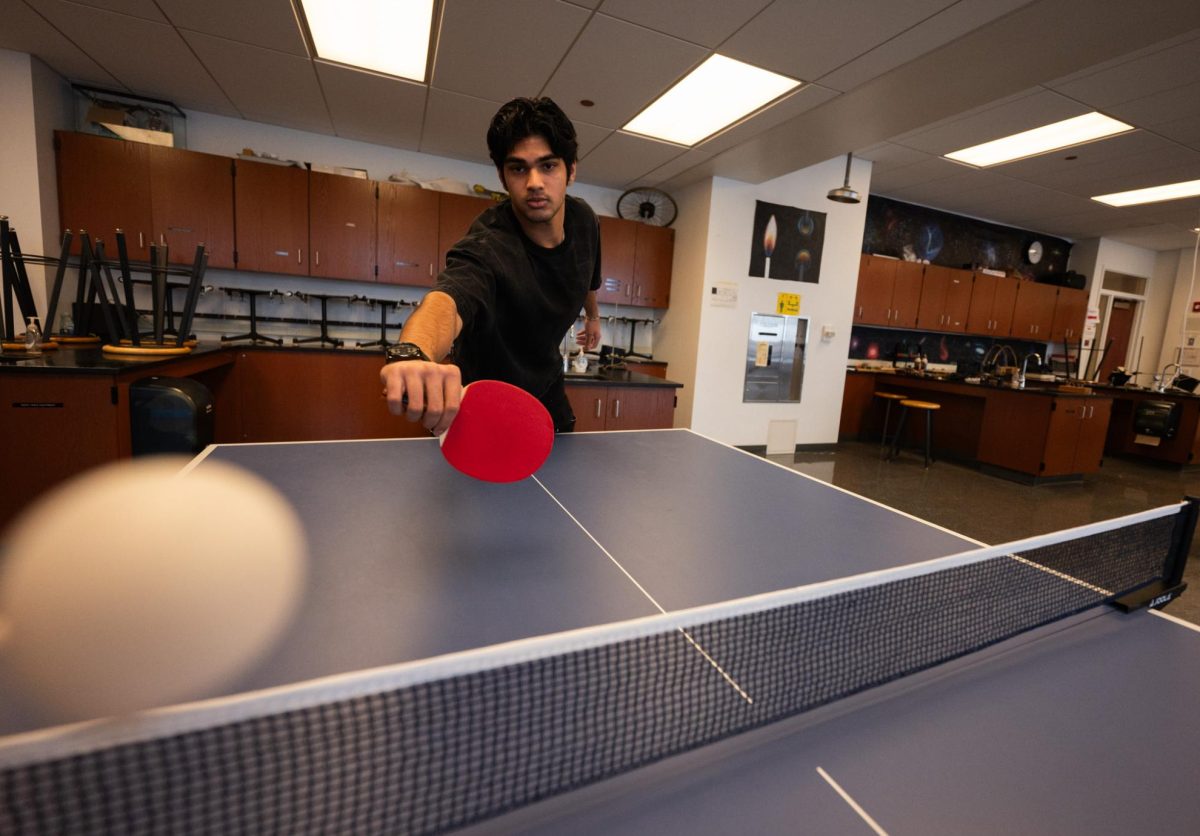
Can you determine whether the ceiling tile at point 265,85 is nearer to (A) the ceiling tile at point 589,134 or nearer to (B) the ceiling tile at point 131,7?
(B) the ceiling tile at point 131,7

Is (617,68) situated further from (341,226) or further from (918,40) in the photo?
(341,226)

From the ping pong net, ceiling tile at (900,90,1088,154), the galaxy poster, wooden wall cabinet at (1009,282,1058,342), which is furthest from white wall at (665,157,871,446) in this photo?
the ping pong net

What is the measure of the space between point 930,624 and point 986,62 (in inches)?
155

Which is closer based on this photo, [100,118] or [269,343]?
[100,118]

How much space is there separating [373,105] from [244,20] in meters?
1.28

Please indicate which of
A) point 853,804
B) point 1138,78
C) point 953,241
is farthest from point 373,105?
point 953,241

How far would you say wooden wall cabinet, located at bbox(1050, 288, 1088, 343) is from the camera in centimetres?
862

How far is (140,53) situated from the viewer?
156 inches

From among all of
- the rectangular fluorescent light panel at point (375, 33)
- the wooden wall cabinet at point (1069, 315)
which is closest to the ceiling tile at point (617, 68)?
the rectangular fluorescent light panel at point (375, 33)

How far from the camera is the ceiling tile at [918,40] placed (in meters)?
2.84

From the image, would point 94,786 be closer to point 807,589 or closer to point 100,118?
point 807,589

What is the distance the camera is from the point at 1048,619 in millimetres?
993

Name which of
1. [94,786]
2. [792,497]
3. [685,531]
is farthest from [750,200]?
[94,786]

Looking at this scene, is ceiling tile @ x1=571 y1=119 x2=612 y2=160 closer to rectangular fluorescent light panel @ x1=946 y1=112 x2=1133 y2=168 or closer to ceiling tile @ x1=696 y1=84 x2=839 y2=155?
ceiling tile @ x1=696 y1=84 x2=839 y2=155
